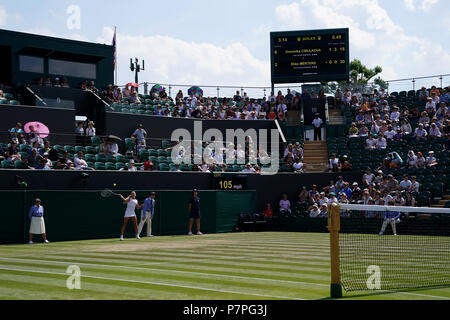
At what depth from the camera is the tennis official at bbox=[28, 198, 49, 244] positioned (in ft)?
80.0

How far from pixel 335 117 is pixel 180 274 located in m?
28.7

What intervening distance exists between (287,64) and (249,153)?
29.8ft

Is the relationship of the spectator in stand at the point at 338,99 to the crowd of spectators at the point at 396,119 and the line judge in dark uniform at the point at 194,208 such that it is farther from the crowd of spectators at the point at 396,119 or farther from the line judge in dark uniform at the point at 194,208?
the line judge in dark uniform at the point at 194,208

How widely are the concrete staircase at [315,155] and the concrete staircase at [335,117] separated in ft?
6.82

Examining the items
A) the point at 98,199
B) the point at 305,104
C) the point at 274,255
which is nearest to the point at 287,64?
the point at 305,104

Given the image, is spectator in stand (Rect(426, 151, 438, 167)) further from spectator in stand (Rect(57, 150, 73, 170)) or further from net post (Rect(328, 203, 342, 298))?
net post (Rect(328, 203, 342, 298))

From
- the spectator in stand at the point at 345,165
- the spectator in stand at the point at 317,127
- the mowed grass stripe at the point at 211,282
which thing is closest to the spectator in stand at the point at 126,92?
the spectator in stand at the point at 317,127

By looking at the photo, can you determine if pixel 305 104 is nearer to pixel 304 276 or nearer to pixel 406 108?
pixel 406 108

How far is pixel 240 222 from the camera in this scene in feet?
106

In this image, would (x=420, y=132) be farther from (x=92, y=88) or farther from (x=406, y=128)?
(x=92, y=88)

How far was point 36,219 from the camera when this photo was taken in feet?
80.5

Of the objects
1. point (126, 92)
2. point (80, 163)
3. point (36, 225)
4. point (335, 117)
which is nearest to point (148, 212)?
point (80, 163)

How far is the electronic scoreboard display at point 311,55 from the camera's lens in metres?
40.8

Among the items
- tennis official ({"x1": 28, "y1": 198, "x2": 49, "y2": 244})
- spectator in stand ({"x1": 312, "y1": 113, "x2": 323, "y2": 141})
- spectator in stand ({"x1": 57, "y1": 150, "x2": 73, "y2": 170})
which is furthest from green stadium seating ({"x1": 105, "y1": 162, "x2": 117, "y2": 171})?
spectator in stand ({"x1": 312, "y1": 113, "x2": 323, "y2": 141})
